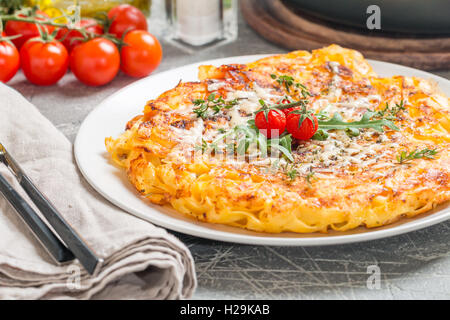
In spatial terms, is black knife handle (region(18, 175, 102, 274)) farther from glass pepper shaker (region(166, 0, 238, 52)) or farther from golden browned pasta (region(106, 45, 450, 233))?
glass pepper shaker (region(166, 0, 238, 52))

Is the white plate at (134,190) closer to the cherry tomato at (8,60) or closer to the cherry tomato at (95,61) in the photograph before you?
the cherry tomato at (95,61)

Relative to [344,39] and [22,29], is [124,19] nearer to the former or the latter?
[22,29]

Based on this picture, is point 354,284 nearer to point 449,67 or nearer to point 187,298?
point 187,298

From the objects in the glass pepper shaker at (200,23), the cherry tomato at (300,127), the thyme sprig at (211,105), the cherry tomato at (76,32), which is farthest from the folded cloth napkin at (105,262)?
the glass pepper shaker at (200,23)

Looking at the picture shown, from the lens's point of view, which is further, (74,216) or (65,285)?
(74,216)

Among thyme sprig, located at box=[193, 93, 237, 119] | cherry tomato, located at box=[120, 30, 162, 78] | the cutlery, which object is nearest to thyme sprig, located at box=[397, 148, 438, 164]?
thyme sprig, located at box=[193, 93, 237, 119]

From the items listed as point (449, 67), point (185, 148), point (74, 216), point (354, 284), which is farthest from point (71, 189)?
point (449, 67)

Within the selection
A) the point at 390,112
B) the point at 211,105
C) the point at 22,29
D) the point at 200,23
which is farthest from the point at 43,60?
the point at 390,112
